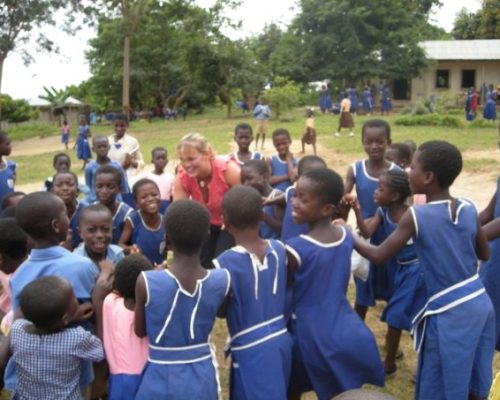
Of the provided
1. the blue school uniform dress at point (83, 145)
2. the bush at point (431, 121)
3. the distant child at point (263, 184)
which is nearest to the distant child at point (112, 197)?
the distant child at point (263, 184)

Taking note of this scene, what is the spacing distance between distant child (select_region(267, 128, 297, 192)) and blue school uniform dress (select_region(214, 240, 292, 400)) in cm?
259

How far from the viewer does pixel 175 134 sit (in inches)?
906

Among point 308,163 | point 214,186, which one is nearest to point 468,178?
point 308,163

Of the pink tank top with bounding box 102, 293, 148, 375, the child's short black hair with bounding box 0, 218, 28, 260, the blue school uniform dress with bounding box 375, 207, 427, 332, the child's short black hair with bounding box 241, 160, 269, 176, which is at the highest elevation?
the child's short black hair with bounding box 241, 160, 269, 176

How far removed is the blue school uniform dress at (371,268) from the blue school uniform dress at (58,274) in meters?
1.91

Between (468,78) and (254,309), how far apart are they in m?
31.4

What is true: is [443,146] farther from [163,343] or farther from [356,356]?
[163,343]

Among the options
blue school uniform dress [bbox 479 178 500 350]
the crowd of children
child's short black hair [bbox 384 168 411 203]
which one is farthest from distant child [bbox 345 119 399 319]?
the crowd of children

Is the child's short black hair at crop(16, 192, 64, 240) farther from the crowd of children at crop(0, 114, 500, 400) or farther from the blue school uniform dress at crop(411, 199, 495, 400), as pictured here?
the blue school uniform dress at crop(411, 199, 495, 400)

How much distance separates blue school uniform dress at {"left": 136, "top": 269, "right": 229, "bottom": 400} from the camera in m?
2.32

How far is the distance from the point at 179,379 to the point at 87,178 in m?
3.54

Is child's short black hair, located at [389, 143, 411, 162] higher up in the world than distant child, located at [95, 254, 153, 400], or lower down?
higher up

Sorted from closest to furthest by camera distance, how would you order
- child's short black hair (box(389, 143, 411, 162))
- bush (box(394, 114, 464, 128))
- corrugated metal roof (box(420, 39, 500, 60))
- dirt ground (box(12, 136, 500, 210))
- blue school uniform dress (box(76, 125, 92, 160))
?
1. child's short black hair (box(389, 143, 411, 162))
2. dirt ground (box(12, 136, 500, 210))
3. blue school uniform dress (box(76, 125, 92, 160))
4. bush (box(394, 114, 464, 128))
5. corrugated metal roof (box(420, 39, 500, 60))

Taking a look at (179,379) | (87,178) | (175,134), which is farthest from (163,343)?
(175,134)
